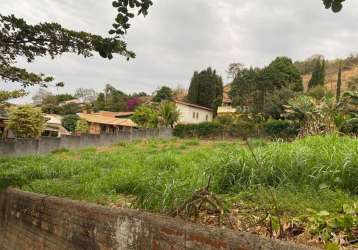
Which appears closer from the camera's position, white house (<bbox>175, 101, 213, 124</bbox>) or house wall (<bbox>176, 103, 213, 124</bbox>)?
house wall (<bbox>176, 103, 213, 124</bbox>)

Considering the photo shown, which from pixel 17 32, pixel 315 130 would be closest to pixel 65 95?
pixel 315 130

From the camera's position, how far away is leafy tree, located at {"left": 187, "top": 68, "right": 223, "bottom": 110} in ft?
177

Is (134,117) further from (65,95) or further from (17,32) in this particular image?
(65,95)

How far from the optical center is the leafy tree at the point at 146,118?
37750mm

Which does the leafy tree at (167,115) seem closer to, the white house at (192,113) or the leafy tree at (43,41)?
the white house at (192,113)

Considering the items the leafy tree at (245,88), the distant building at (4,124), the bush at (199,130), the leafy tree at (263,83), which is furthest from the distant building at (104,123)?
the distant building at (4,124)

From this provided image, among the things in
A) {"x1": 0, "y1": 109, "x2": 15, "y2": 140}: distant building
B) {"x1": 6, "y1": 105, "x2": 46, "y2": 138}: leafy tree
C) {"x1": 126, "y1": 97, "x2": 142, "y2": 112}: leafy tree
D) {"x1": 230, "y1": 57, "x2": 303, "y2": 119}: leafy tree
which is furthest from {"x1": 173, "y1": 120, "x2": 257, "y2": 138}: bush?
{"x1": 126, "y1": 97, "x2": 142, "y2": 112}: leafy tree

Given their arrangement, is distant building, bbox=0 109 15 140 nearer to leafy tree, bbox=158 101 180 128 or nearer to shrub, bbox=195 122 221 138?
leafy tree, bbox=158 101 180 128

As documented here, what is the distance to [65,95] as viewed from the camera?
7319 centimetres

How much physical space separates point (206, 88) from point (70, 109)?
1954 cm

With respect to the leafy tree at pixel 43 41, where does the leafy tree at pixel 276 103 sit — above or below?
above

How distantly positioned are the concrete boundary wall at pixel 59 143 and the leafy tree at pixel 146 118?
8.88m

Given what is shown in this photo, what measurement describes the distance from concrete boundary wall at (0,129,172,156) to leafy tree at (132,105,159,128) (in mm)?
8880

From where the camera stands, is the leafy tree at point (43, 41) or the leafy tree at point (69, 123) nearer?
the leafy tree at point (43, 41)
